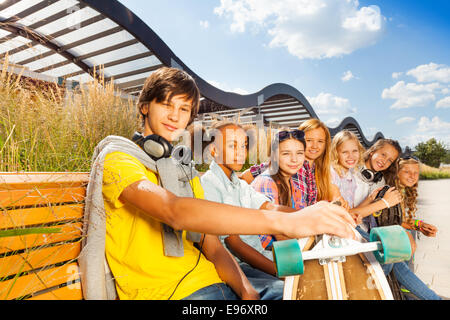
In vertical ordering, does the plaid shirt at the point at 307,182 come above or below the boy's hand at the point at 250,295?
above

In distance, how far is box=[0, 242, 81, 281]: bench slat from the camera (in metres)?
0.97

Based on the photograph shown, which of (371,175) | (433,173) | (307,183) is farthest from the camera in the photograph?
(433,173)

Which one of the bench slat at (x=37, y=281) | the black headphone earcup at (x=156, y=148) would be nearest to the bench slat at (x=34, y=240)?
the bench slat at (x=37, y=281)

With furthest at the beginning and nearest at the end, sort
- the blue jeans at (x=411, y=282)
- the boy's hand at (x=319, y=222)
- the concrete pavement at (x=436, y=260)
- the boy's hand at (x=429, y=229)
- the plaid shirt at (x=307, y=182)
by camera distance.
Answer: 1. the plaid shirt at (x=307, y=182)
2. the concrete pavement at (x=436, y=260)
3. the boy's hand at (x=429, y=229)
4. the blue jeans at (x=411, y=282)
5. the boy's hand at (x=319, y=222)

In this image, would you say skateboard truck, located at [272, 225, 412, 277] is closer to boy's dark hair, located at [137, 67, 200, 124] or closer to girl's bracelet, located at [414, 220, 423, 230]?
boy's dark hair, located at [137, 67, 200, 124]

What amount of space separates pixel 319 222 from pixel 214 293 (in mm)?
599

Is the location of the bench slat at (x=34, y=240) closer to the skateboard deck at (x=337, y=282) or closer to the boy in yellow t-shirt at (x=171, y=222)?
the boy in yellow t-shirt at (x=171, y=222)

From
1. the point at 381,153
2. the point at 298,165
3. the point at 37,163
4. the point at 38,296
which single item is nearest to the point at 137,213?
the point at 38,296

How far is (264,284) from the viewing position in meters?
1.40

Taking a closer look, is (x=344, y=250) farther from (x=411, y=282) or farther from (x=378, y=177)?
(x=378, y=177)

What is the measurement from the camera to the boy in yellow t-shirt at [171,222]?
0.74 meters

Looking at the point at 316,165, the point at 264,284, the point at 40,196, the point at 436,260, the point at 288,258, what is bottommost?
the point at 436,260

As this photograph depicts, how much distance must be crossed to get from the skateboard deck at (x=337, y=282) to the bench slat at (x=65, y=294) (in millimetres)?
821

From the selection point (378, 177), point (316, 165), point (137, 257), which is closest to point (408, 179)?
point (378, 177)
